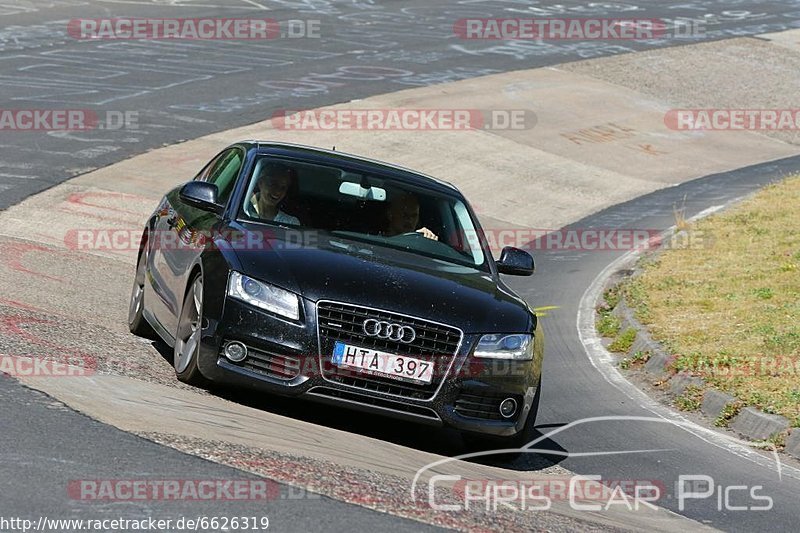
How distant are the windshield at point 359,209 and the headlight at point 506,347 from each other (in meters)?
1.03

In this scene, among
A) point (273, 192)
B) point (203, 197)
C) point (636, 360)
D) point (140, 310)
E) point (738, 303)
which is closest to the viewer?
point (203, 197)

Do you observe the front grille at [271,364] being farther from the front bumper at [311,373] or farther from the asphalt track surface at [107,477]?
the asphalt track surface at [107,477]

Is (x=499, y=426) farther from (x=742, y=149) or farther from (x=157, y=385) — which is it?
(x=742, y=149)

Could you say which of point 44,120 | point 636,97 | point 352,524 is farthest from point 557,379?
point 636,97

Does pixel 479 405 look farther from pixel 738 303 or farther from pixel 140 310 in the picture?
pixel 738 303

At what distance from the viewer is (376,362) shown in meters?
7.41

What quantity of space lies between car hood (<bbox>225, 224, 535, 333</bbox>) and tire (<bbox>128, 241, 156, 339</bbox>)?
5.91ft

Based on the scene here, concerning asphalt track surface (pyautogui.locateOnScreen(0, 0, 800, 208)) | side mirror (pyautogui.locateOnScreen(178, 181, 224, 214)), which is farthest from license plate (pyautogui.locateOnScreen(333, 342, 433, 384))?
asphalt track surface (pyautogui.locateOnScreen(0, 0, 800, 208))

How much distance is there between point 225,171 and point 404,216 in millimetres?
1424

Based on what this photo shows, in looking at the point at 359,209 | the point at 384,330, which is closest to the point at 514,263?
the point at 359,209

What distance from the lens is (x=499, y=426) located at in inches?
307

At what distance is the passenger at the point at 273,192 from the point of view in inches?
340

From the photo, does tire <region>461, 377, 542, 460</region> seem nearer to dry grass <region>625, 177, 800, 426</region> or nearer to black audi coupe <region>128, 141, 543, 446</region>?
black audi coupe <region>128, 141, 543, 446</region>

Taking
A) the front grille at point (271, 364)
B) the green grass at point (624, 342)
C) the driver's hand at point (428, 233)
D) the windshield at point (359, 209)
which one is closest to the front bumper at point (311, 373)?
the front grille at point (271, 364)
